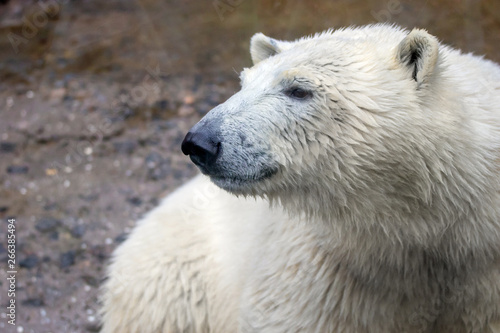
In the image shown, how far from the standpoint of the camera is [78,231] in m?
4.55

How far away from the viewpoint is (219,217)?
3.26 metres

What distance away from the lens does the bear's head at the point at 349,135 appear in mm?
2121

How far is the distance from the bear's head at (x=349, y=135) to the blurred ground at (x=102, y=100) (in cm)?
224

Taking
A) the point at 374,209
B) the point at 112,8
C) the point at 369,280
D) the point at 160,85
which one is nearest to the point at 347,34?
the point at 374,209

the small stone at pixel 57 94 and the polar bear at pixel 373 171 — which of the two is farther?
the small stone at pixel 57 94

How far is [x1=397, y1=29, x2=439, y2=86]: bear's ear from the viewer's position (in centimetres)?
207

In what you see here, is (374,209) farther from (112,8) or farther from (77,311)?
(112,8)

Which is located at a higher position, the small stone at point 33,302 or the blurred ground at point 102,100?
the blurred ground at point 102,100

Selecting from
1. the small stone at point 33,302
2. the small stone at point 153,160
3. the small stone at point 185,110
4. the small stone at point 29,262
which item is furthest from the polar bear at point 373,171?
the small stone at point 185,110

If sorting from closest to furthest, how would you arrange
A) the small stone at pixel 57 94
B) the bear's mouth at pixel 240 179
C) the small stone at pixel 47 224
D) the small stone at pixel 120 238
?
the bear's mouth at pixel 240 179, the small stone at pixel 120 238, the small stone at pixel 47 224, the small stone at pixel 57 94

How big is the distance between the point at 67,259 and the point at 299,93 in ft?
8.98

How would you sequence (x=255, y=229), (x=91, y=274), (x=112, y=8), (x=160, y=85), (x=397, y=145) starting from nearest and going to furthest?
(x=397, y=145)
(x=255, y=229)
(x=91, y=274)
(x=160, y=85)
(x=112, y=8)

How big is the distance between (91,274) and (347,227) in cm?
250

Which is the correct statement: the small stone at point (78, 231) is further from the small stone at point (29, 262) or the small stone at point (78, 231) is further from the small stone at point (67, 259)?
the small stone at point (29, 262)
